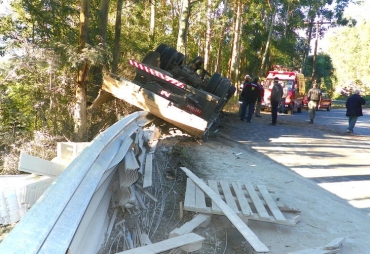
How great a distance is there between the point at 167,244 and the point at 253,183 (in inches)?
127

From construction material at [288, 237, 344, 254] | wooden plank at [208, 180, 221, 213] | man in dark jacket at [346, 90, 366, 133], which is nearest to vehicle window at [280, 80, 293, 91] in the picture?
man in dark jacket at [346, 90, 366, 133]

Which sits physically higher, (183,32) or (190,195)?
(183,32)

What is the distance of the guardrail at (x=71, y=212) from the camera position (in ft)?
5.13

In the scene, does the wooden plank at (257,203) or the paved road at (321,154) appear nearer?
the wooden plank at (257,203)

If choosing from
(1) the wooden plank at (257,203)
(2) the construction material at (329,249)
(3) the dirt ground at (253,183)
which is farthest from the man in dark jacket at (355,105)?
(2) the construction material at (329,249)

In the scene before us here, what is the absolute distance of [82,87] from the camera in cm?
1019

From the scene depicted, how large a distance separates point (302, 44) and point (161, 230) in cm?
4277

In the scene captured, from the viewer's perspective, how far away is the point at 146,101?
8.08 metres

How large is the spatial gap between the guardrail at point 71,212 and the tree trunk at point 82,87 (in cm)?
647

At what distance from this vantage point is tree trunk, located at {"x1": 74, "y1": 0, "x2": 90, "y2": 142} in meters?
9.98

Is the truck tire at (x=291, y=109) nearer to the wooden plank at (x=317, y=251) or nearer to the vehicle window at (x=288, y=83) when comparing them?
the vehicle window at (x=288, y=83)

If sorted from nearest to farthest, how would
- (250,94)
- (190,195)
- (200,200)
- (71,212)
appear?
(71,212)
(200,200)
(190,195)
(250,94)

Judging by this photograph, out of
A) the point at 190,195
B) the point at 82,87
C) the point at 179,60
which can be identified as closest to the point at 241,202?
the point at 190,195

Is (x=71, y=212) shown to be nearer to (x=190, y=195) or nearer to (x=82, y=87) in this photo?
(x=190, y=195)
